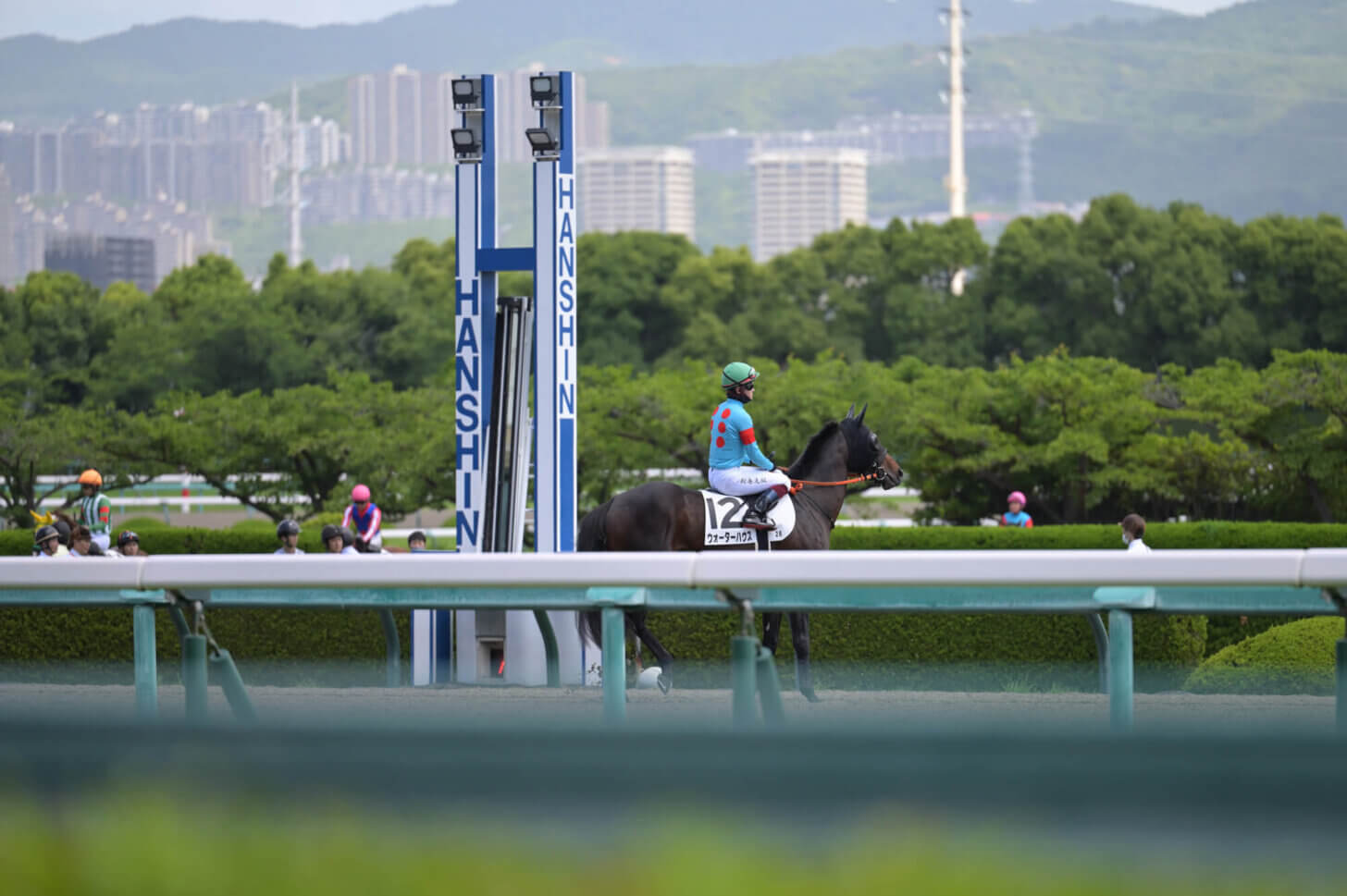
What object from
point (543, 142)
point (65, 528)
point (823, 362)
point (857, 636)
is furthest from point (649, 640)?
point (823, 362)

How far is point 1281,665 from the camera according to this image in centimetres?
639

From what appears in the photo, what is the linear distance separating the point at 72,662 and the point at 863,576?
2.10 metres

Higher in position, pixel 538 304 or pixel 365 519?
pixel 538 304

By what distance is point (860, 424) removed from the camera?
10.2 metres

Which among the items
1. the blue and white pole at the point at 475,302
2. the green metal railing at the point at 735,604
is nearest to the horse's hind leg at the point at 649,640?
the blue and white pole at the point at 475,302

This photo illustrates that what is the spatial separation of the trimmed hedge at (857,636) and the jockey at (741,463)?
0.67m

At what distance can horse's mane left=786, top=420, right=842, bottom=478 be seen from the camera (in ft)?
32.3

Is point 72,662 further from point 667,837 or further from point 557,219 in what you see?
point 557,219

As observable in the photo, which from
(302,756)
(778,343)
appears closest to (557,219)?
(302,756)

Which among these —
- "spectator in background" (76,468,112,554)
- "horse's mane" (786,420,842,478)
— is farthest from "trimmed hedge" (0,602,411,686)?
"spectator in background" (76,468,112,554)

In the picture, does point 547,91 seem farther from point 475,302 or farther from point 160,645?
point 160,645

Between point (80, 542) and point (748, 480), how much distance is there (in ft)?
14.9

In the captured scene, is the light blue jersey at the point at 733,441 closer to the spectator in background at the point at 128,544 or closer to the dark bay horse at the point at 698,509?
the dark bay horse at the point at 698,509

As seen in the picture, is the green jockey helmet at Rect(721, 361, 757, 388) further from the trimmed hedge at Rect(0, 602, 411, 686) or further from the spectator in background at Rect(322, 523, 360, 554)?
the trimmed hedge at Rect(0, 602, 411, 686)
